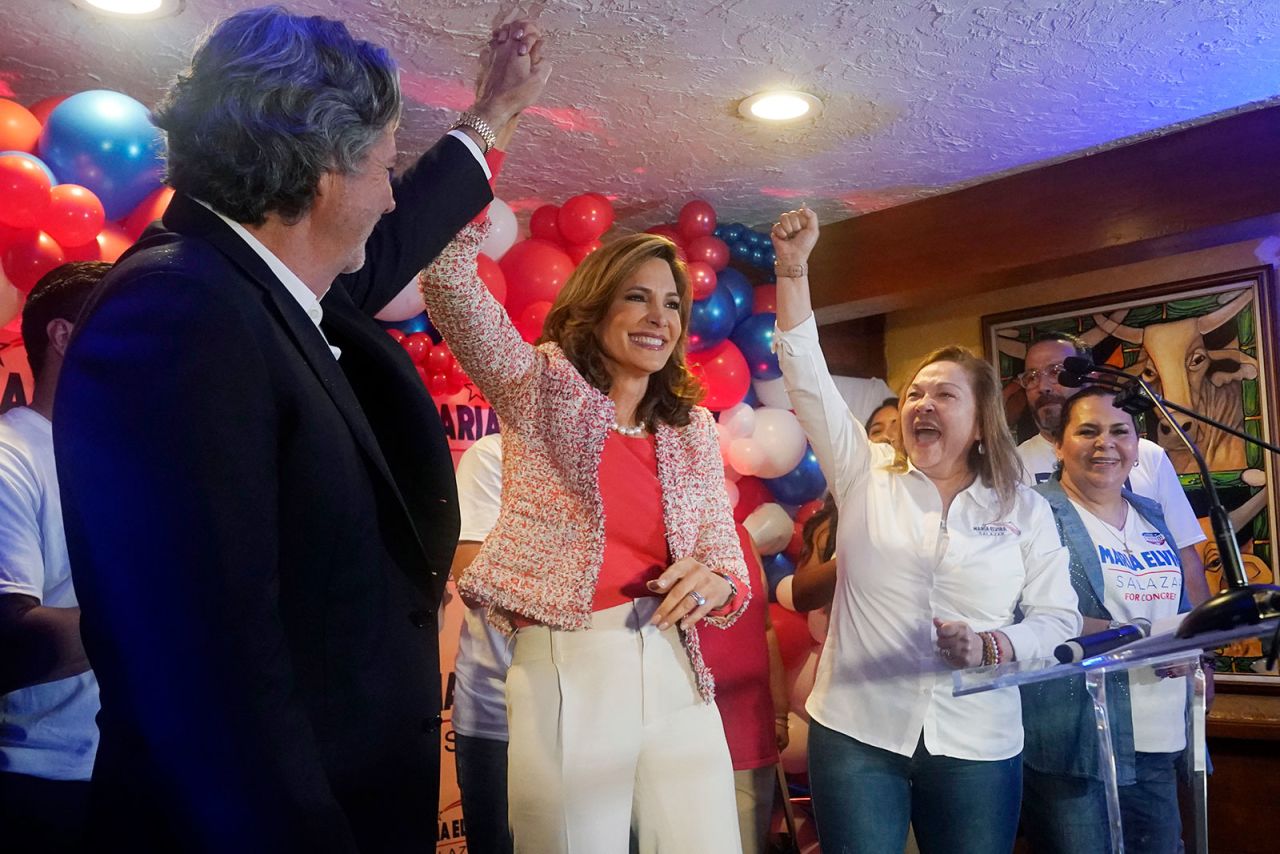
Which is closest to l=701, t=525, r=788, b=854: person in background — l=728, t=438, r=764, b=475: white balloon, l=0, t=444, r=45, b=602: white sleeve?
l=728, t=438, r=764, b=475: white balloon

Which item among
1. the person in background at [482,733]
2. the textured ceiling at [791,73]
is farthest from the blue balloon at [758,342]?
the person in background at [482,733]

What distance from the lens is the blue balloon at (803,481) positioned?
4180 millimetres

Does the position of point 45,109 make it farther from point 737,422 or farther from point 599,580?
point 737,422

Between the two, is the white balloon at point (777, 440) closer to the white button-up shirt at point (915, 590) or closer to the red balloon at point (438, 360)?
the red balloon at point (438, 360)

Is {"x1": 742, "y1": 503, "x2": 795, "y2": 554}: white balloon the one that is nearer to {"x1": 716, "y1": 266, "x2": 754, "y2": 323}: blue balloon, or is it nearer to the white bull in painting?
{"x1": 716, "y1": 266, "x2": 754, "y2": 323}: blue balloon

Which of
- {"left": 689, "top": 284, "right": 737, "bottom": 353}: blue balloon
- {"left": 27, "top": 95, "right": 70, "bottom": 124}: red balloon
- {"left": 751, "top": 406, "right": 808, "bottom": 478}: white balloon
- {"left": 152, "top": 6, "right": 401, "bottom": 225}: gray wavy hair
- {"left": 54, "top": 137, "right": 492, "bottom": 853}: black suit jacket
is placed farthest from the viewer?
{"left": 751, "top": 406, "right": 808, "bottom": 478}: white balloon

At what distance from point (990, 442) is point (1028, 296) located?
218 centimetres

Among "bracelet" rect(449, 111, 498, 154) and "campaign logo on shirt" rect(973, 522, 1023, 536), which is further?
"campaign logo on shirt" rect(973, 522, 1023, 536)

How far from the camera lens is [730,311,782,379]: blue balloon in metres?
4.04

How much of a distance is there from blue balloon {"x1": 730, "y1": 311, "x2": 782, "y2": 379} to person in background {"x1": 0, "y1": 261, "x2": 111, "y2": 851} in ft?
8.47

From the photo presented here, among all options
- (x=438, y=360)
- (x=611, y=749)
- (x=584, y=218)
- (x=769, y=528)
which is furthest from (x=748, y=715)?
(x=584, y=218)

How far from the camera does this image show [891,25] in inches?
109

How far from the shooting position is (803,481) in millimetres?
4184

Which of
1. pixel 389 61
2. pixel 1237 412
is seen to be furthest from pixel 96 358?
pixel 1237 412
